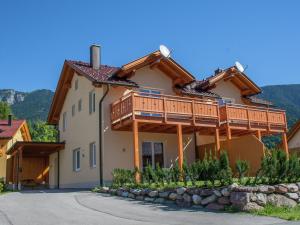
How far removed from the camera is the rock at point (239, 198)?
12078mm

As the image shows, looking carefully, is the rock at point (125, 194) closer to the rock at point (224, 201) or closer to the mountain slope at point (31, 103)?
the rock at point (224, 201)

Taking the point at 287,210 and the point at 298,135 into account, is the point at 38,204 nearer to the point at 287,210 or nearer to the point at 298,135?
the point at 287,210

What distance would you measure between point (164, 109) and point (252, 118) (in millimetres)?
6756

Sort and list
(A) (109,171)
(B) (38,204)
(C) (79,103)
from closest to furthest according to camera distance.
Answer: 1. (B) (38,204)
2. (A) (109,171)
3. (C) (79,103)

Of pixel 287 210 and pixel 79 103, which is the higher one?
pixel 79 103

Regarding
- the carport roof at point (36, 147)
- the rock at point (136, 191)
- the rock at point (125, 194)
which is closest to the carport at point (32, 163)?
the carport roof at point (36, 147)

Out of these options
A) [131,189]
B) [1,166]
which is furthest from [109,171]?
[1,166]

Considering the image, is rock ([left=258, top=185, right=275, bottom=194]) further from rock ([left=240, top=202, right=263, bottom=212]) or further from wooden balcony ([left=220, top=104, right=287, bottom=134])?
wooden balcony ([left=220, top=104, right=287, bottom=134])

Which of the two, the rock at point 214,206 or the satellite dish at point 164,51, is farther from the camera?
the satellite dish at point 164,51

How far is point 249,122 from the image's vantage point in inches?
933

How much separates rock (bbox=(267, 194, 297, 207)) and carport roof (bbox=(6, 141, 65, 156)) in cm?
1821

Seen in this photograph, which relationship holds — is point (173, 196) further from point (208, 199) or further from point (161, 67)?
point (161, 67)

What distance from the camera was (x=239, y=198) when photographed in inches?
481

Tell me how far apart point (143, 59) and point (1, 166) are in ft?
75.3
